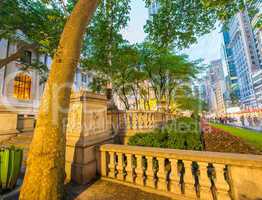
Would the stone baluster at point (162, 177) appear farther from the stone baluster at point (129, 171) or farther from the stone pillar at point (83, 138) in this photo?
the stone pillar at point (83, 138)

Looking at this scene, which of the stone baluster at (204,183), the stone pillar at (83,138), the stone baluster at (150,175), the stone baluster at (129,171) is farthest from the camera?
the stone pillar at (83,138)

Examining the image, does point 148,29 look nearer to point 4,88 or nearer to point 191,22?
point 191,22

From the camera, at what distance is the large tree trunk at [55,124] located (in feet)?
7.91

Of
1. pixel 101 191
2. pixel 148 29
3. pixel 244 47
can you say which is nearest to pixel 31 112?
pixel 148 29

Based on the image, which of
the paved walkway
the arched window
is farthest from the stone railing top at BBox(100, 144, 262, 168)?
the arched window

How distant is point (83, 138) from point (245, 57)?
120118 millimetres

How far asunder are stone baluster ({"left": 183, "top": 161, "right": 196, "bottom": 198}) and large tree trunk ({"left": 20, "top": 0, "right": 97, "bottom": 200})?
8.05ft

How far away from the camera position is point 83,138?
3.82m

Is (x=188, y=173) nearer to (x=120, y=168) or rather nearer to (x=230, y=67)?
(x=120, y=168)

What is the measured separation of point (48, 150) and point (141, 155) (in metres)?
2.04

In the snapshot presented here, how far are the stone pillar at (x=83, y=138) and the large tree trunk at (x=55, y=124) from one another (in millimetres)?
1061

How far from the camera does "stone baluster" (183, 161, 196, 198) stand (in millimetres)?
2836

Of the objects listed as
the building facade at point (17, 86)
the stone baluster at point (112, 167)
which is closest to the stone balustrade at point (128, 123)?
the stone baluster at point (112, 167)

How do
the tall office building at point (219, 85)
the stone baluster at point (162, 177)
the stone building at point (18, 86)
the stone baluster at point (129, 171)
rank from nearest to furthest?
the stone baluster at point (162, 177) < the stone baluster at point (129, 171) < the stone building at point (18, 86) < the tall office building at point (219, 85)
